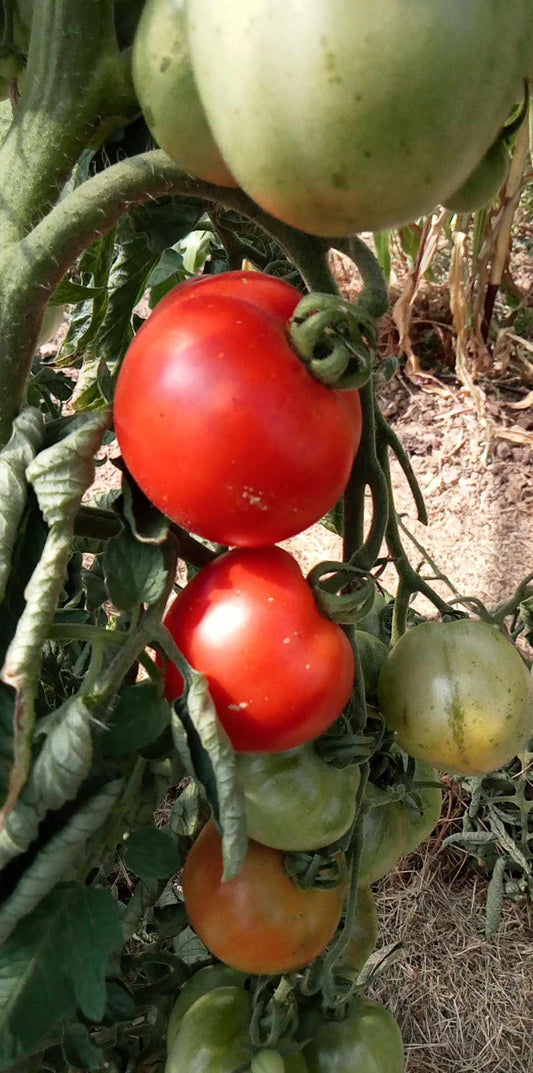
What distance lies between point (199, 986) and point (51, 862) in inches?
16.5

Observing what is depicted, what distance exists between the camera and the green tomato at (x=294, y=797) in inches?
24.7

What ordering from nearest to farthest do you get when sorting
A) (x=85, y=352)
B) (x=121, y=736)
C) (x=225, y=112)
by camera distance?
(x=225, y=112)
(x=121, y=736)
(x=85, y=352)

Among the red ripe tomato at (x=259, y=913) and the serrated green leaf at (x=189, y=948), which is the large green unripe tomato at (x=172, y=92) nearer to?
the red ripe tomato at (x=259, y=913)

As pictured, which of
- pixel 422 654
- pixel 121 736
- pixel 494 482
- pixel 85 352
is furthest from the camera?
pixel 494 482

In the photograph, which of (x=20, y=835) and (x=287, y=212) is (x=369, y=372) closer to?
(x=287, y=212)

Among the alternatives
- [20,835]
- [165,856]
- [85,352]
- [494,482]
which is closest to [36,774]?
[20,835]

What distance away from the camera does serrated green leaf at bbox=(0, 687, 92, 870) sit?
44 centimetres

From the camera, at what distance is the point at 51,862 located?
47 centimetres

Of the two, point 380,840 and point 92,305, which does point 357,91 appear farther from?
point 380,840

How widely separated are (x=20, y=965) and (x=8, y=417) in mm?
333

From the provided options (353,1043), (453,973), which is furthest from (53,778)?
(453,973)

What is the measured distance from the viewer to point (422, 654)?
2.23ft

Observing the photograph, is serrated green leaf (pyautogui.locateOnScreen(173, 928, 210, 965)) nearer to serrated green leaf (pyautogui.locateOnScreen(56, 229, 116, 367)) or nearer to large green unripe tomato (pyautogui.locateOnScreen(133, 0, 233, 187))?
serrated green leaf (pyautogui.locateOnScreen(56, 229, 116, 367))

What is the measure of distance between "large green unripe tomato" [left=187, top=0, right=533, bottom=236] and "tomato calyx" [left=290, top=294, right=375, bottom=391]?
0.08 m
